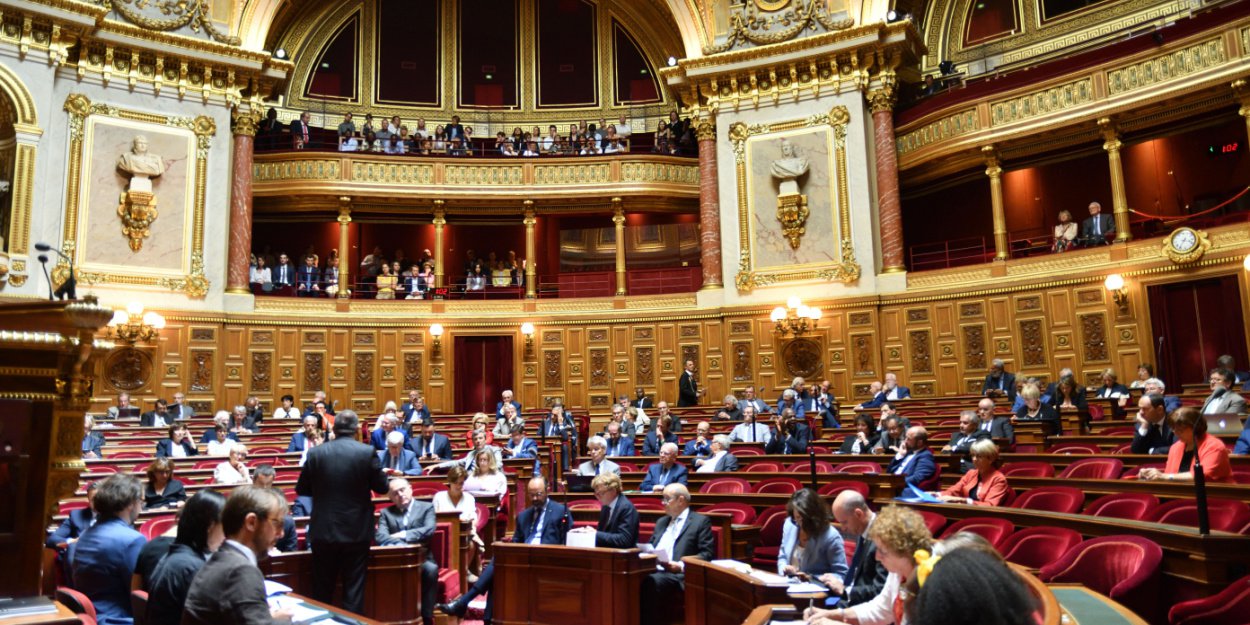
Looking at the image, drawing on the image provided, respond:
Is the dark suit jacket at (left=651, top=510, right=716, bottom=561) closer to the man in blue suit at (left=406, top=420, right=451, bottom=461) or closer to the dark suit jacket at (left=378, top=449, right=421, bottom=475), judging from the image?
the dark suit jacket at (left=378, top=449, right=421, bottom=475)

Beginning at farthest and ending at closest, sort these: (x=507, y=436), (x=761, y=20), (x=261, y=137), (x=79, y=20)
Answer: (x=261, y=137), (x=761, y=20), (x=79, y=20), (x=507, y=436)

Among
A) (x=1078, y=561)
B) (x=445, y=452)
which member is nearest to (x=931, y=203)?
(x=445, y=452)

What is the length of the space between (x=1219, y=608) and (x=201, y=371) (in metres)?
15.9

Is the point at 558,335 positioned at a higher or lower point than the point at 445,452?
higher

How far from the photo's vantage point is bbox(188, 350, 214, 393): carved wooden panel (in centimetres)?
1617

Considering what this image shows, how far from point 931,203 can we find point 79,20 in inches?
632

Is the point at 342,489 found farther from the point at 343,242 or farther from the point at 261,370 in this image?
the point at 343,242

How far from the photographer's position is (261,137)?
62.7 feet

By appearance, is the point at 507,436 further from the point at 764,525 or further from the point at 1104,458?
the point at 1104,458

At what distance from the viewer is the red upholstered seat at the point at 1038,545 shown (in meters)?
4.82

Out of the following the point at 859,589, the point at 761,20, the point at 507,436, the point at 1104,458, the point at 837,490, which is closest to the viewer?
the point at 859,589

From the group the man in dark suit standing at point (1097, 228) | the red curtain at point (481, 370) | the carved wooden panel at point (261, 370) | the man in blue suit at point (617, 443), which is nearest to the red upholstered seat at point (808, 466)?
the man in blue suit at point (617, 443)

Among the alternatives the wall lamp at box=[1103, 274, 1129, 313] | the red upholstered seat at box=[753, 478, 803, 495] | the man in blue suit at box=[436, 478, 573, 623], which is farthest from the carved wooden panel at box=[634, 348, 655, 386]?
the man in blue suit at box=[436, 478, 573, 623]

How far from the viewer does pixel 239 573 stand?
121 inches
